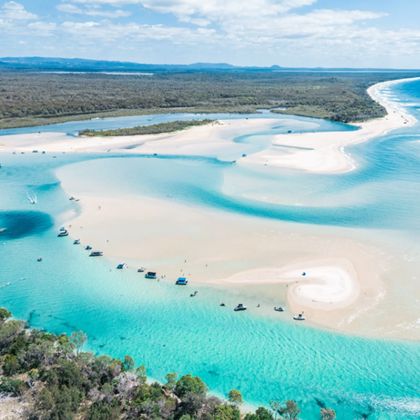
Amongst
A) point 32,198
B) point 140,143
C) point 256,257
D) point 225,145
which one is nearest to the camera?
point 256,257

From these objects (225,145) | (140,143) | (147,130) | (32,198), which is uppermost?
(147,130)

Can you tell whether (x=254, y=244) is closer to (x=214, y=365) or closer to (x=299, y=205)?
(x=299, y=205)

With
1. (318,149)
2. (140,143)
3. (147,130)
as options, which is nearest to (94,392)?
(318,149)

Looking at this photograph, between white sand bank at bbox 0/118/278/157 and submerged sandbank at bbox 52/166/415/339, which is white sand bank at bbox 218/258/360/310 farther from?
white sand bank at bbox 0/118/278/157

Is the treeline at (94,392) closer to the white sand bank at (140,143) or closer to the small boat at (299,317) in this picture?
the small boat at (299,317)

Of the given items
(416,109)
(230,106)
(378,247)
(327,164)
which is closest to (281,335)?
(378,247)

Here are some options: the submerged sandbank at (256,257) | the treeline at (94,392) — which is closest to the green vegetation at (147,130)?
the submerged sandbank at (256,257)

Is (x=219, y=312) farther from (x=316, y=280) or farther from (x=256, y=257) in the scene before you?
(x=316, y=280)
